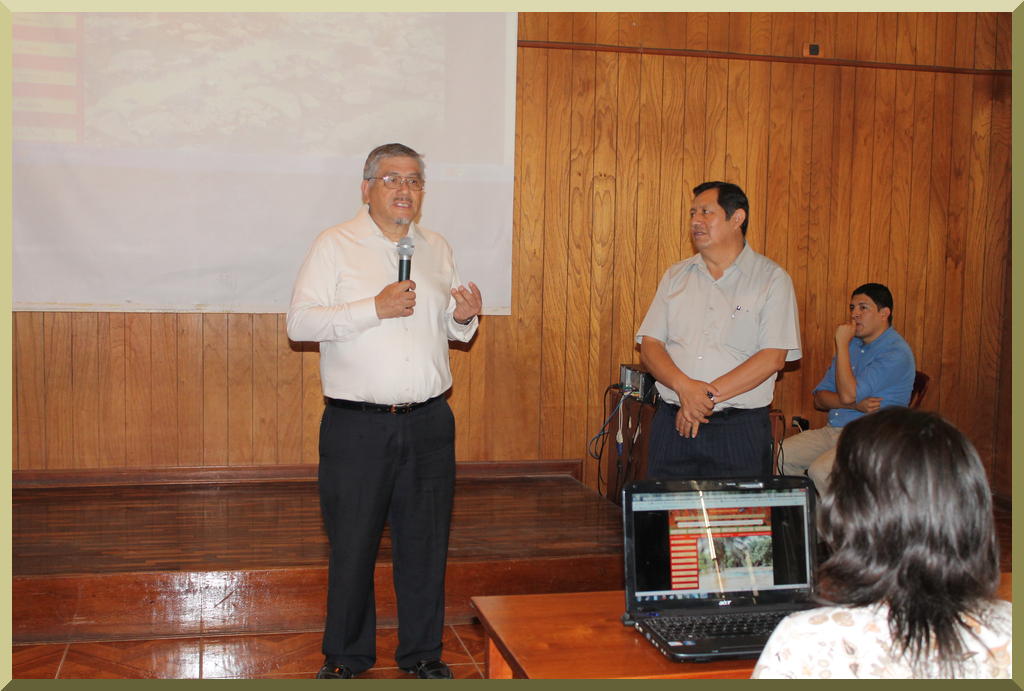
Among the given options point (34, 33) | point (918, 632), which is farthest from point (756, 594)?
point (34, 33)

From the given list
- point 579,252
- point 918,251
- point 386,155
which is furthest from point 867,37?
point 386,155

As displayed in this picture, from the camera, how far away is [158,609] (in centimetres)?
347

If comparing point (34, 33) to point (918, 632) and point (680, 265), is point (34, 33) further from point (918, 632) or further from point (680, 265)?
point (918, 632)

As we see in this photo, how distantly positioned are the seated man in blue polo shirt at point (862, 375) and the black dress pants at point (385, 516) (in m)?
2.02

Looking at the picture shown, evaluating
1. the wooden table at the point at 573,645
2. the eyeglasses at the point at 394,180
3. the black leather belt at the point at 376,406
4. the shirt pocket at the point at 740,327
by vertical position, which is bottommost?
the wooden table at the point at 573,645

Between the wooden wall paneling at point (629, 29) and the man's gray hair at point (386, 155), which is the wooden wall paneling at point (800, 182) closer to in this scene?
the wooden wall paneling at point (629, 29)

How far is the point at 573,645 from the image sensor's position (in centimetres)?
165

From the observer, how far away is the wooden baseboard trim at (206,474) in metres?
4.82

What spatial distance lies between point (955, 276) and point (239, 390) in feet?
13.7

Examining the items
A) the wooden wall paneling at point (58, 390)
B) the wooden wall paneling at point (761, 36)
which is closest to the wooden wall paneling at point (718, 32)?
the wooden wall paneling at point (761, 36)

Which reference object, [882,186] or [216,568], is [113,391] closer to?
[216,568]

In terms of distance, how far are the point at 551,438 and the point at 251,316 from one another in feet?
5.80

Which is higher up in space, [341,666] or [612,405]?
[612,405]

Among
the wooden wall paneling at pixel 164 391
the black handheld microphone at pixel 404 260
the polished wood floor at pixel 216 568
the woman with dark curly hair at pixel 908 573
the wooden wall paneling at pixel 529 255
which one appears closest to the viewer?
the woman with dark curly hair at pixel 908 573
